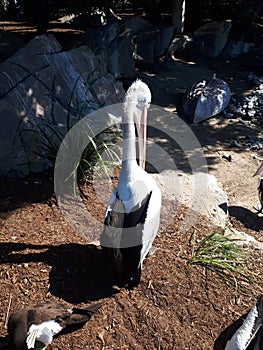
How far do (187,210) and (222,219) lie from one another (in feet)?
1.55

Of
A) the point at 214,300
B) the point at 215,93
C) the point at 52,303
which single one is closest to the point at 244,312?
the point at 214,300

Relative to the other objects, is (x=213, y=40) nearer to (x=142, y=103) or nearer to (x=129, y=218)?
(x=142, y=103)

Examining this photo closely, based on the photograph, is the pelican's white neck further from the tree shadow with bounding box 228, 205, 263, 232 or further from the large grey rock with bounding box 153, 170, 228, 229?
the tree shadow with bounding box 228, 205, 263, 232

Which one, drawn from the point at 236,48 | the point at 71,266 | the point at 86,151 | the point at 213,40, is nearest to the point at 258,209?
the point at 86,151

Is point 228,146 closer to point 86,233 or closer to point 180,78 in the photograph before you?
point 180,78

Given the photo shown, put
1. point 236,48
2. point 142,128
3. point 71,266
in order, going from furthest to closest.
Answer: point 236,48
point 142,128
point 71,266

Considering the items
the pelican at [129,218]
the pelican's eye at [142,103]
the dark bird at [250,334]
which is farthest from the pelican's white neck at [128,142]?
the dark bird at [250,334]

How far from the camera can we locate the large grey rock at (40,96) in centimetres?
533

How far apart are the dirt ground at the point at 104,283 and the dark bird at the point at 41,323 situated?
0.15 m

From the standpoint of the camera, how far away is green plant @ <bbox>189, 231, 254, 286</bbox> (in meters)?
4.06

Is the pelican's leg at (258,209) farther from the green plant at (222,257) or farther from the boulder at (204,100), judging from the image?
the boulder at (204,100)

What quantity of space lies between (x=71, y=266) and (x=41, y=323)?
0.78m

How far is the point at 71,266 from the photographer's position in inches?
154

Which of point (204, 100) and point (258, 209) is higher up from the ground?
point (204, 100)
